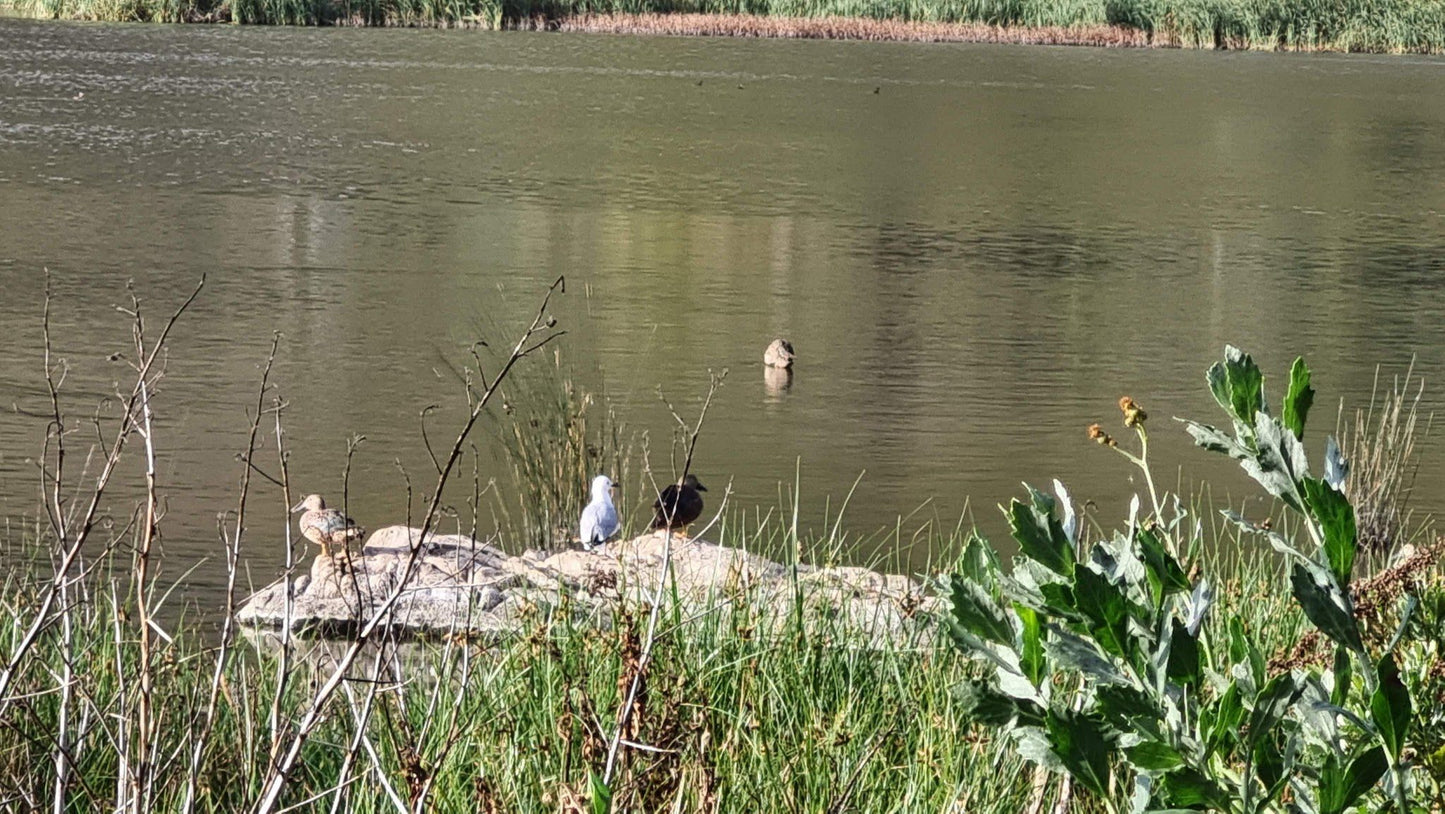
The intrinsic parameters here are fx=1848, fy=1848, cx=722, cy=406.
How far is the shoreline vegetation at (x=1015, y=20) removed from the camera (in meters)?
35.1

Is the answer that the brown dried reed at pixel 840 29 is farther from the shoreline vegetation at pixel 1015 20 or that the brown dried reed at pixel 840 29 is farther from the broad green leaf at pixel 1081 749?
the broad green leaf at pixel 1081 749

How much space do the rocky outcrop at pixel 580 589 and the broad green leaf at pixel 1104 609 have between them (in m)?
1.57

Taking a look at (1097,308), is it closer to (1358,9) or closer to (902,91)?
(902,91)

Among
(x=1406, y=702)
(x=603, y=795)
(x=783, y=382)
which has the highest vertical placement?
(x=1406, y=702)

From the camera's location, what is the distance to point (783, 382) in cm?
915

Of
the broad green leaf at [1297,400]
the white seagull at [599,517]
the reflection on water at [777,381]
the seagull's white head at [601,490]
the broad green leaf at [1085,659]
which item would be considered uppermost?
the broad green leaf at [1297,400]

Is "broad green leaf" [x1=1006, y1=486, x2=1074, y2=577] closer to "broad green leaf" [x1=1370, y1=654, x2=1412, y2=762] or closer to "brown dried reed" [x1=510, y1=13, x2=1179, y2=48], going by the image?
"broad green leaf" [x1=1370, y1=654, x2=1412, y2=762]

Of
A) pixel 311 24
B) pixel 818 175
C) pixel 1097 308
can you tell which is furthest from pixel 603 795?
pixel 311 24

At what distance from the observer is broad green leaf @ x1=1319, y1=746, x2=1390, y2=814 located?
4.53ft

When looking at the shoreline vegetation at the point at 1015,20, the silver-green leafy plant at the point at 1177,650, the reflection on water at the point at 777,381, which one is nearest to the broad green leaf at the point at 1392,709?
the silver-green leafy plant at the point at 1177,650

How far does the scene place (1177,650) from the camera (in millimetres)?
1365

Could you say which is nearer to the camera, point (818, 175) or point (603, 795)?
point (603, 795)

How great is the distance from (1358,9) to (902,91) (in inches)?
589

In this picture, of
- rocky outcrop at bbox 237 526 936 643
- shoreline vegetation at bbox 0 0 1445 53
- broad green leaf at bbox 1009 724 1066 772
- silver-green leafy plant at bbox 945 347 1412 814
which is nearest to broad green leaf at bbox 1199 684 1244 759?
silver-green leafy plant at bbox 945 347 1412 814
